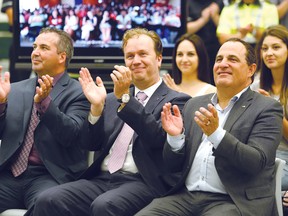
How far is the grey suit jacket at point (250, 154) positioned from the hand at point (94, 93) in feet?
2.10

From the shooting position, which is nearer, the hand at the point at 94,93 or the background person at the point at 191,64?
the hand at the point at 94,93

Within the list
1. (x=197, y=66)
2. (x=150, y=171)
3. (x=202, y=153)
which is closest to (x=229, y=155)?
(x=202, y=153)

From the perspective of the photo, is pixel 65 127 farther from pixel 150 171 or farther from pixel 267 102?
pixel 267 102

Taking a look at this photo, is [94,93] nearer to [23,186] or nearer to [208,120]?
[23,186]

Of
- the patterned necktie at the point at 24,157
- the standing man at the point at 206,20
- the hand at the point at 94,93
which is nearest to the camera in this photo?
the hand at the point at 94,93

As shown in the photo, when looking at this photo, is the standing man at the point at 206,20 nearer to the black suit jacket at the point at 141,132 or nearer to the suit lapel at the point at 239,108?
the black suit jacket at the point at 141,132

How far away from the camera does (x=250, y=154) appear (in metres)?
5.31

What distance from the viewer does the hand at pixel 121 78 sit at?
226 inches

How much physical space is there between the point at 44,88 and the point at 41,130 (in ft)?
1.40

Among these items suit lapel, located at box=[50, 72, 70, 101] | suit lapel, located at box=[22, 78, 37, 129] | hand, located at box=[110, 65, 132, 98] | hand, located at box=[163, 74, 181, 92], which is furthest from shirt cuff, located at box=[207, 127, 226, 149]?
hand, located at box=[163, 74, 181, 92]

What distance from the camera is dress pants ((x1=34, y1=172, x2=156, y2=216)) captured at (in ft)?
18.9

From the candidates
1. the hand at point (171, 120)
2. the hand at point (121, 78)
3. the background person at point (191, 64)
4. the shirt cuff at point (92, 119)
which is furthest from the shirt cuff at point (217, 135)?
the background person at point (191, 64)

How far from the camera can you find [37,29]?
8.14 m

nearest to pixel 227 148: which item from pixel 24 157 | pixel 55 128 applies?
pixel 55 128
